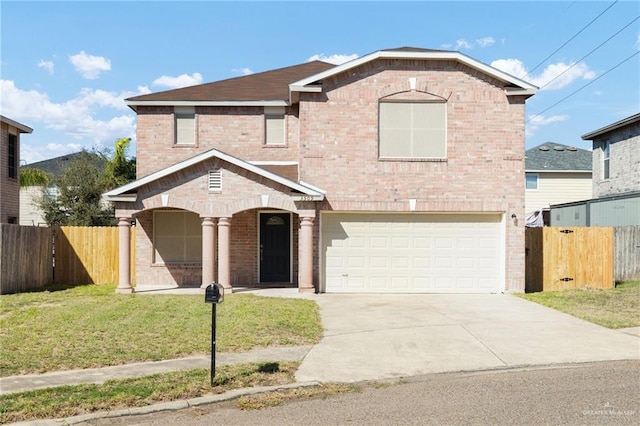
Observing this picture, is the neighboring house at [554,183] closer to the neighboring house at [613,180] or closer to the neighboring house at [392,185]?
the neighboring house at [613,180]

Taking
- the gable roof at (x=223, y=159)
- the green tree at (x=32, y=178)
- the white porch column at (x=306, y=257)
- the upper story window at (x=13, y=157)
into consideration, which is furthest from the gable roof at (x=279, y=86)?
the green tree at (x=32, y=178)

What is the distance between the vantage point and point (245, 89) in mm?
21688

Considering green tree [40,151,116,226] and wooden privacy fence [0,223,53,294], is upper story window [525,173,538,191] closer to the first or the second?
green tree [40,151,116,226]

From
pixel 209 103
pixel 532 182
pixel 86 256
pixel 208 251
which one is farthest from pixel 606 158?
pixel 86 256

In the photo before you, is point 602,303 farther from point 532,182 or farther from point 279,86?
point 532,182

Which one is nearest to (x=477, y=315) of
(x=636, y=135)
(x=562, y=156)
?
(x=636, y=135)

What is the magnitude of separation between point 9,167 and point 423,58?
16.7m

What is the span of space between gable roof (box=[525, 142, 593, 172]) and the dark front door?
802 inches

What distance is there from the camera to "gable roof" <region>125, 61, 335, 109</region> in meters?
20.2

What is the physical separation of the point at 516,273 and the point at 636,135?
11121 mm

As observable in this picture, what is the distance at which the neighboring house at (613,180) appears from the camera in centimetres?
2488

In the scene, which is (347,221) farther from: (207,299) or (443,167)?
(207,299)

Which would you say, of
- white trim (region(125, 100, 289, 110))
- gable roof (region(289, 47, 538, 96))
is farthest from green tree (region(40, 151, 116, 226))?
gable roof (region(289, 47, 538, 96))

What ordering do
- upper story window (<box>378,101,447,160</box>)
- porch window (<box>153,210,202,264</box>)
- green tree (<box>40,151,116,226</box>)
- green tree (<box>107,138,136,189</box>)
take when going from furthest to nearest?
green tree (<box>107,138,136,189</box>), green tree (<box>40,151,116,226</box>), porch window (<box>153,210,202,264</box>), upper story window (<box>378,101,447,160</box>)
